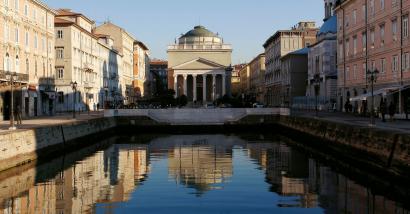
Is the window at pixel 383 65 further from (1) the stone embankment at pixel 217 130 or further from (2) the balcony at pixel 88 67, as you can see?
(2) the balcony at pixel 88 67

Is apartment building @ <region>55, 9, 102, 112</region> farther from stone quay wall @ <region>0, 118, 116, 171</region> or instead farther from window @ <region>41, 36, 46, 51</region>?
stone quay wall @ <region>0, 118, 116, 171</region>

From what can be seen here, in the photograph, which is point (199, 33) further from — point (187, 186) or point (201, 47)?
point (187, 186)

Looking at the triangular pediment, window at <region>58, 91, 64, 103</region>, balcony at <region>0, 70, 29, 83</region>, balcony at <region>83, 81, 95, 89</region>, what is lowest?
window at <region>58, 91, 64, 103</region>

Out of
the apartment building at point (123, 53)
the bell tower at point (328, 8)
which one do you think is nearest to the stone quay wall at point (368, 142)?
the bell tower at point (328, 8)

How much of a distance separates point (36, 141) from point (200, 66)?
9974 cm

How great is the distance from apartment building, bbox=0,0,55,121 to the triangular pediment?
6539 centimetres

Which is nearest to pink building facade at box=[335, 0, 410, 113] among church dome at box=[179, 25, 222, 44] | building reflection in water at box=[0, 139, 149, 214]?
building reflection in water at box=[0, 139, 149, 214]

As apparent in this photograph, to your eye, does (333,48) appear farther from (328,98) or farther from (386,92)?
(386,92)

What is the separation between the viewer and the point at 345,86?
64625 millimetres

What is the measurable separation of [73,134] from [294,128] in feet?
77.7

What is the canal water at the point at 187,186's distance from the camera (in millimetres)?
20469

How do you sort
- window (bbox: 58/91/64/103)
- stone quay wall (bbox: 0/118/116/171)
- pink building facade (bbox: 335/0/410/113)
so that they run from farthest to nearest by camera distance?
window (bbox: 58/91/64/103), pink building facade (bbox: 335/0/410/113), stone quay wall (bbox: 0/118/116/171)

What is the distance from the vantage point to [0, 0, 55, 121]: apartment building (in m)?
51.0

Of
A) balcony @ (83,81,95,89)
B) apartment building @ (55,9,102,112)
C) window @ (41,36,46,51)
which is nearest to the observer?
window @ (41,36,46,51)
